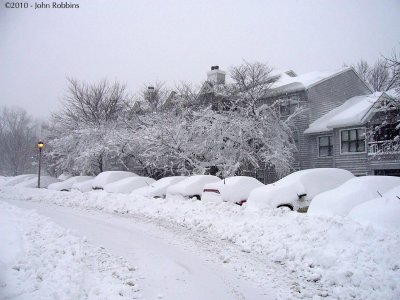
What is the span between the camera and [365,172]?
72.9ft

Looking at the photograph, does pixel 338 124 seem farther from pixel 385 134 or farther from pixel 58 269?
pixel 58 269

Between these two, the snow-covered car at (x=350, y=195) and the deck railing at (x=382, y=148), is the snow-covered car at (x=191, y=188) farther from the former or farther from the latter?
the deck railing at (x=382, y=148)

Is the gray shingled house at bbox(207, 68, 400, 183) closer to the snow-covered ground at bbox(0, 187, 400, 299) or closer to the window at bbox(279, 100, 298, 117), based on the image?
the window at bbox(279, 100, 298, 117)

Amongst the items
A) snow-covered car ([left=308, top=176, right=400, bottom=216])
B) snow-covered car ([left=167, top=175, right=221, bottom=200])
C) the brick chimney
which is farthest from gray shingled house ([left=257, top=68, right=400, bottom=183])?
snow-covered car ([left=167, top=175, right=221, bottom=200])

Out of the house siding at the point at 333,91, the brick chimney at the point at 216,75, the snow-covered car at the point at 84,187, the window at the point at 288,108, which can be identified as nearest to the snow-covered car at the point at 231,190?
the snow-covered car at the point at 84,187

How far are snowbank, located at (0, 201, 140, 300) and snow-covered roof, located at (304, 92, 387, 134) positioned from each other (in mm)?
18834

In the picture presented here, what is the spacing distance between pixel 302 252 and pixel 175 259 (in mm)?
2580

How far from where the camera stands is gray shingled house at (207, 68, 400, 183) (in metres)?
21.1

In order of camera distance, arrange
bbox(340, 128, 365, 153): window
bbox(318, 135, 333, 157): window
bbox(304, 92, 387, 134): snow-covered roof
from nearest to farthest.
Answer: bbox(304, 92, 387, 134): snow-covered roof
bbox(340, 128, 365, 153): window
bbox(318, 135, 333, 157): window

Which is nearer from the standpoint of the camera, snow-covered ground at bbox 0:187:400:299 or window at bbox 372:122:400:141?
snow-covered ground at bbox 0:187:400:299

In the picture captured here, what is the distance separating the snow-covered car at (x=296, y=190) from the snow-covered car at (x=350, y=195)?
50.1 inches

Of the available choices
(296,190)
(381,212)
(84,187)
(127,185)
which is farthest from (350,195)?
(84,187)

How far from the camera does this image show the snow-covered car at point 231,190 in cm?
1260

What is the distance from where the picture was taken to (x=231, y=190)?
41.7 feet
